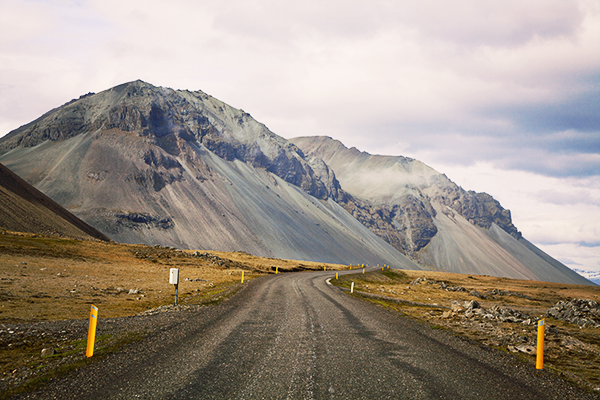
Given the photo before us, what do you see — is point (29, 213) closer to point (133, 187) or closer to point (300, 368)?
point (133, 187)

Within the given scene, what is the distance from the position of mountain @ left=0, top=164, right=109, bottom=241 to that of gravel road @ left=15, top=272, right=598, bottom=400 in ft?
250

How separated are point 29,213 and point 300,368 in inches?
3564

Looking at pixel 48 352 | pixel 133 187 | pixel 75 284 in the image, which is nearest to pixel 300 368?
pixel 48 352

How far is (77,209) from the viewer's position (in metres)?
139

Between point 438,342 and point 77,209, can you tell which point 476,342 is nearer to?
point 438,342

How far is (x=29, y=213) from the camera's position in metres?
79.6

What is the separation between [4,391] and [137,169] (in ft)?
590

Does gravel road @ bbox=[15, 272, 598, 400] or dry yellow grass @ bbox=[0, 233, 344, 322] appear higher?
gravel road @ bbox=[15, 272, 598, 400]

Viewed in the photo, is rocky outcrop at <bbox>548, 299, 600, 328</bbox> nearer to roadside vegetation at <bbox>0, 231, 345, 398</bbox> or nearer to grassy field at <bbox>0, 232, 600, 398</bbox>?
grassy field at <bbox>0, 232, 600, 398</bbox>

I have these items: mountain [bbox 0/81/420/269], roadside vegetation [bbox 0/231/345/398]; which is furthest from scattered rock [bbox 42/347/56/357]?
mountain [bbox 0/81/420/269]

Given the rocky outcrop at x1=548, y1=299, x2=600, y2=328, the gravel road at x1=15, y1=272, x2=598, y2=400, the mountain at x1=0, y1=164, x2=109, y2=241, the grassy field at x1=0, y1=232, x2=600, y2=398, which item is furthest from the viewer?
the mountain at x1=0, y1=164, x2=109, y2=241

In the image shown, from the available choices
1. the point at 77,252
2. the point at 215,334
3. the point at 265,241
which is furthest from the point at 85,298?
the point at 265,241

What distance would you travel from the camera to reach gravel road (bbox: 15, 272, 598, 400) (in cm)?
867

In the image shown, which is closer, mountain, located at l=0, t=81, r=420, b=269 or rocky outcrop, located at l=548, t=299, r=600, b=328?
rocky outcrop, located at l=548, t=299, r=600, b=328
